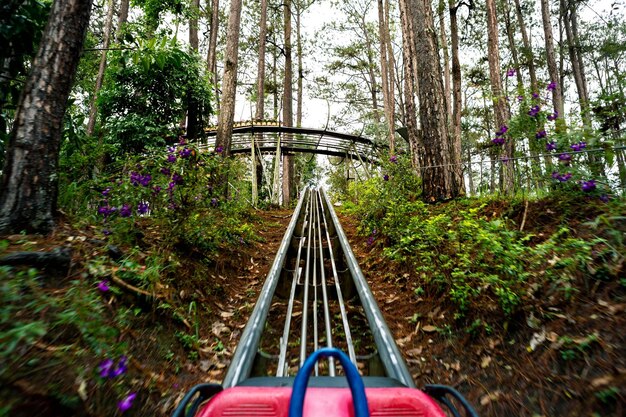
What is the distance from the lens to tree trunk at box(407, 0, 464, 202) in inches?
192

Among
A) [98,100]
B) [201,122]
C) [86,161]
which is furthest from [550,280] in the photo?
[98,100]

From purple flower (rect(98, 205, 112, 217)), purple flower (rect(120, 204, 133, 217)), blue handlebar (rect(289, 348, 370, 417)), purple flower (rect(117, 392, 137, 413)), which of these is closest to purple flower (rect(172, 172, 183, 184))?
purple flower (rect(120, 204, 133, 217))

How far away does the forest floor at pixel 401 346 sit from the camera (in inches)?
58.4

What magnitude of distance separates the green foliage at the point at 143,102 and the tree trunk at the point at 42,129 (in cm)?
543

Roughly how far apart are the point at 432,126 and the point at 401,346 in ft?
11.8

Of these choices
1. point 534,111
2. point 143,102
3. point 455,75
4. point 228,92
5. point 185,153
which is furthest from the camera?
point 455,75

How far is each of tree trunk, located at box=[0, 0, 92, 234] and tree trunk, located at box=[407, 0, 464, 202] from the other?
14.6ft

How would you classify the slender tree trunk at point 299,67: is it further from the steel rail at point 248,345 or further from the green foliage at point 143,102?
the steel rail at point 248,345

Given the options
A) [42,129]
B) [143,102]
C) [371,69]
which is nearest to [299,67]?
[371,69]

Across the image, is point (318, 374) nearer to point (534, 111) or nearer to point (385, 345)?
point (385, 345)

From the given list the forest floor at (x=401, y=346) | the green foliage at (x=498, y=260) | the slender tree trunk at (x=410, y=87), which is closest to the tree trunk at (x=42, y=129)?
the forest floor at (x=401, y=346)

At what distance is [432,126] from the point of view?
4941mm

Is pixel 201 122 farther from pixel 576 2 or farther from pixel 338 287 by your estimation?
pixel 576 2

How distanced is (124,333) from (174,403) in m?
0.58
